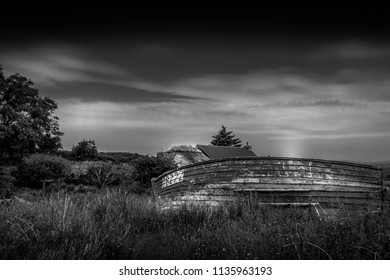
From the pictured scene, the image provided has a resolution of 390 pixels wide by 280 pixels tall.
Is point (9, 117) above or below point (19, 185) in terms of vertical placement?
above

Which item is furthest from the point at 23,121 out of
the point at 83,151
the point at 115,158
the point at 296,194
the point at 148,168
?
the point at 115,158

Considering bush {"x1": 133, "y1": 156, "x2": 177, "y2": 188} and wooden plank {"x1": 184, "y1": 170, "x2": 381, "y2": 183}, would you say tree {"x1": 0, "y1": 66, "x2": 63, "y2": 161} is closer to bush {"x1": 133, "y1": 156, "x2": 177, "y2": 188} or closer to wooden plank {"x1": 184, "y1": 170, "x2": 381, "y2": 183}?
bush {"x1": 133, "y1": 156, "x2": 177, "y2": 188}

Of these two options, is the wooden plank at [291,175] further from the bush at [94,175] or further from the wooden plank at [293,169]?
the bush at [94,175]

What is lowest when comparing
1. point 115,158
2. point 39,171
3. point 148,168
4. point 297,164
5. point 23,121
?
point 39,171

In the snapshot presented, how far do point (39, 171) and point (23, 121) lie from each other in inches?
178

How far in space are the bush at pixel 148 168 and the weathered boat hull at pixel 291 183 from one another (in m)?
14.2

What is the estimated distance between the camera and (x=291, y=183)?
23.9 ft

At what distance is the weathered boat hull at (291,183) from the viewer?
718cm

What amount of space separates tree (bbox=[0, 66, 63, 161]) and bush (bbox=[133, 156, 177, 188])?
7733 mm

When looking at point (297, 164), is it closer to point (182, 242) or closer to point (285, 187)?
point (285, 187)

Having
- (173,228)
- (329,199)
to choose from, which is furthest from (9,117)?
(329,199)
